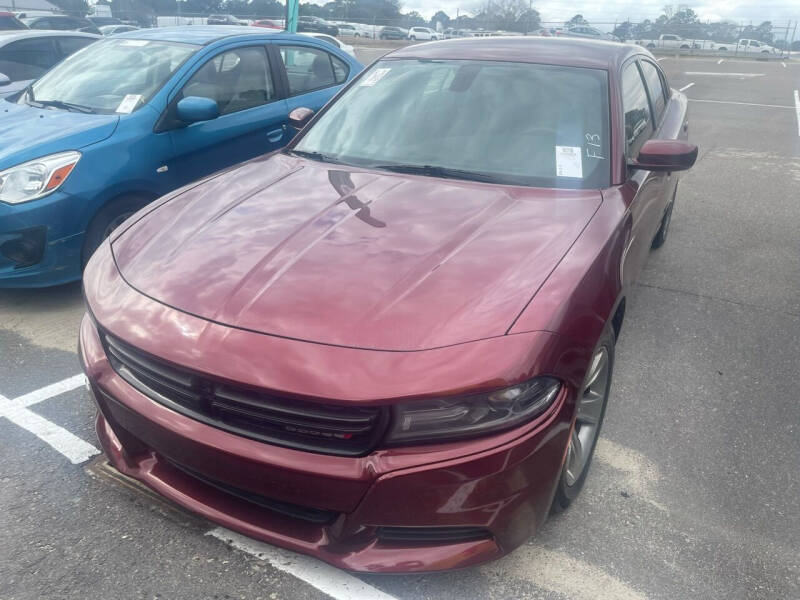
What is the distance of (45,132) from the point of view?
162 inches

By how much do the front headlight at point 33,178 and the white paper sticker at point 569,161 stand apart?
2.80 metres

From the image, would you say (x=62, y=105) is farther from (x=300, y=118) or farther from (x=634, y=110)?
(x=634, y=110)

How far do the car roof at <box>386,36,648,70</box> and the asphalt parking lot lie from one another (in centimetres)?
124

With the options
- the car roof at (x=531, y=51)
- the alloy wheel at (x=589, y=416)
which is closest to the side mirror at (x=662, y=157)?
the car roof at (x=531, y=51)

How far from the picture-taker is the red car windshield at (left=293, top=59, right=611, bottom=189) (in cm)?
293

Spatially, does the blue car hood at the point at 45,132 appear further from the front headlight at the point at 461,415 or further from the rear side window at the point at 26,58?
the front headlight at the point at 461,415

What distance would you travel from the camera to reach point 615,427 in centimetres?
303

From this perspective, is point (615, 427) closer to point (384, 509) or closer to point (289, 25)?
point (384, 509)

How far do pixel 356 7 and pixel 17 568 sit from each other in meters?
61.4

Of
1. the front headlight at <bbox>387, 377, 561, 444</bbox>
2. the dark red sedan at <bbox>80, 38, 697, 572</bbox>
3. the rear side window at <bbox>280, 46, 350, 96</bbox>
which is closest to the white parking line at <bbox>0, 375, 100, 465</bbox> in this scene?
the dark red sedan at <bbox>80, 38, 697, 572</bbox>

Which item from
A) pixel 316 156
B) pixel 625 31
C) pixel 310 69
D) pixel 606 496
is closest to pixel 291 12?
pixel 310 69

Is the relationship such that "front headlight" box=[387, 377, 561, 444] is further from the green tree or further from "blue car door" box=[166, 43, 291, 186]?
the green tree

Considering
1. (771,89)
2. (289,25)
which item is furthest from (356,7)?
(289,25)

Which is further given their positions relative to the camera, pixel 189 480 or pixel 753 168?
pixel 753 168
